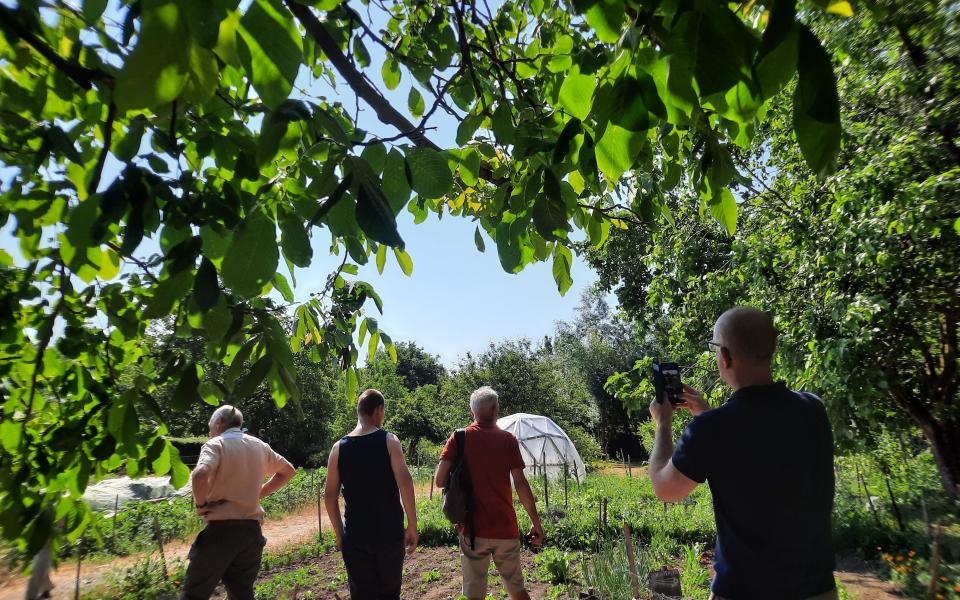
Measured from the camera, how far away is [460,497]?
3.94m

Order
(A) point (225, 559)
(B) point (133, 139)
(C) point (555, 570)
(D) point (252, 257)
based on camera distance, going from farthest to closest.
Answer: (C) point (555, 570) < (A) point (225, 559) < (B) point (133, 139) < (D) point (252, 257)

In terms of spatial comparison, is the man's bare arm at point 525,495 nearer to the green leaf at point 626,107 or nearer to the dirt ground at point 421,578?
the dirt ground at point 421,578

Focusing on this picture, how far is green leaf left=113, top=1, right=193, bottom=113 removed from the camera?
0.53 m

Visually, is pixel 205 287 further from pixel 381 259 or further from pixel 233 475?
pixel 233 475

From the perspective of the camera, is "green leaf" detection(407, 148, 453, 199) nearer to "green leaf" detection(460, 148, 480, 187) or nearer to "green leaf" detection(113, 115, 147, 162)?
"green leaf" detection(460, 148, 480, 187)

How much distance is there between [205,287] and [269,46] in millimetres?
Answer: 452

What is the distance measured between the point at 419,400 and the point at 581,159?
104 ft

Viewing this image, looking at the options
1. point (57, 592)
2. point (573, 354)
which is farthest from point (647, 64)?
point (573, 354)

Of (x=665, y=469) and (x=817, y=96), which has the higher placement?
(x=817, y=96)

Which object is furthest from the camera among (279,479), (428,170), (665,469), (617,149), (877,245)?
(877,245)

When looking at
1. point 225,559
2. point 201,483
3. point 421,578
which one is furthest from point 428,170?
point 421,578

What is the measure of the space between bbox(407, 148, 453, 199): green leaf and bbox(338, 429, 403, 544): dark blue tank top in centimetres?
307

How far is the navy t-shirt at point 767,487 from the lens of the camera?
1.86m

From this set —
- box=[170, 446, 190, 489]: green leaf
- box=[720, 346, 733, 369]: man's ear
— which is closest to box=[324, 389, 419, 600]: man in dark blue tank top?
box=[170, 446, 190, 489]: green leaf
